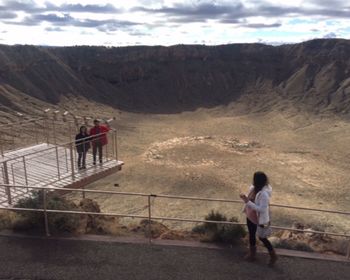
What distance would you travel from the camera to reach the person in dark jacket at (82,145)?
12.8 meters

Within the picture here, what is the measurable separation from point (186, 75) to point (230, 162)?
34286mm

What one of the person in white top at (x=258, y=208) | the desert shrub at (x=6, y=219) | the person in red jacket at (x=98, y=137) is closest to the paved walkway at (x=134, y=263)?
the person in white top at (x=258, y=208)

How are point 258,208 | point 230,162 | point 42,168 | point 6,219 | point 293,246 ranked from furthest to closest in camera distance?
point 230,162 < point 42,168 < point 6,219 < point 293,246 < point 258,208

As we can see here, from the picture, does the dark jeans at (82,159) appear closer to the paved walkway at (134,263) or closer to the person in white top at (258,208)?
the paved walkway at (134,263)

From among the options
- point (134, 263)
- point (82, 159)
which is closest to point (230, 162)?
point (82, 159)

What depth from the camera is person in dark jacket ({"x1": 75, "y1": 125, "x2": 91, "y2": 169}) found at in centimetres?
1283

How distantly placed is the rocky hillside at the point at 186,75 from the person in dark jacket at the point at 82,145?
109ft

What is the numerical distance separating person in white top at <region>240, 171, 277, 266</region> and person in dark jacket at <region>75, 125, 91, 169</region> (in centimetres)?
672

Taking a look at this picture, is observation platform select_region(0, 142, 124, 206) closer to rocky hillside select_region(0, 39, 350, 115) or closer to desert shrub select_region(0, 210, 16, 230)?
desert shrub select_region(0, 210, 16, 230)

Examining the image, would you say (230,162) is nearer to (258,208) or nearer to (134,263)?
(258,208)

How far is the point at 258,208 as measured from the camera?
267 inches

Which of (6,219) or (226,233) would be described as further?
(6,219)

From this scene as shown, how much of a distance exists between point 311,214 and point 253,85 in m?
41.5

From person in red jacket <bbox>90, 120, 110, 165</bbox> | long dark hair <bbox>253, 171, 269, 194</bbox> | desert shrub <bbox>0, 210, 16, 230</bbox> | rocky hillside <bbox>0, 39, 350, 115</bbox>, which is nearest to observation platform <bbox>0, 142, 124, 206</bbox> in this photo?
person in red jacket <bbox>90, 120, 110, 165</bbox>
